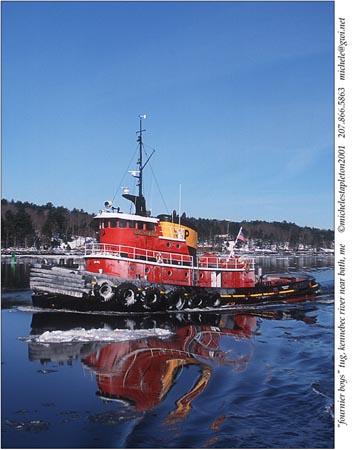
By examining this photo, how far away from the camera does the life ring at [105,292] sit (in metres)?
21.9

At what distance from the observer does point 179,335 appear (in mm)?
18188

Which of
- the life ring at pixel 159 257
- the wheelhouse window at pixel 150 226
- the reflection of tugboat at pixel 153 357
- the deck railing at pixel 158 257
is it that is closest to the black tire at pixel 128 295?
the reflection of tugboat at pixel 153 357

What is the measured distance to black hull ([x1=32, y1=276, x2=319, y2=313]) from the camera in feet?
72.1

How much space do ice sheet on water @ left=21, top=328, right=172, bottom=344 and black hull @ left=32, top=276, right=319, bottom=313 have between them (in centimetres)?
373

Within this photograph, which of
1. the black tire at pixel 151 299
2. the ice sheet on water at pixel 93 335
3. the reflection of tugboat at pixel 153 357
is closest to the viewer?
the reflection of tugboat at pixel 153 357

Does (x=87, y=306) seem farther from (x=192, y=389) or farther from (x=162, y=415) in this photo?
(x=162, y=415)

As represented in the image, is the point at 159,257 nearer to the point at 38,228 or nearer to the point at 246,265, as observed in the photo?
the point at 246,265

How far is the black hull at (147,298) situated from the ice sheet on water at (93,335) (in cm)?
373

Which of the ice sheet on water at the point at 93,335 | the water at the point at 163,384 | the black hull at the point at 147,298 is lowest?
the water at the point at 163,384

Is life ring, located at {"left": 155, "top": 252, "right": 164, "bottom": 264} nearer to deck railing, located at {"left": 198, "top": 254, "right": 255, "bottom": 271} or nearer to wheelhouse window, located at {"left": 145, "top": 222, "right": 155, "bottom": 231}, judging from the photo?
wheelhouse window, located at {"left": 145, "top": 222, "right": 155, "bottom": 231}

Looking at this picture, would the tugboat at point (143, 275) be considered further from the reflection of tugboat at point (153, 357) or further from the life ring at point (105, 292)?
the reflection of tugboat at point (153, 357)

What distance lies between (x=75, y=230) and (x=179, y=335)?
84251mm

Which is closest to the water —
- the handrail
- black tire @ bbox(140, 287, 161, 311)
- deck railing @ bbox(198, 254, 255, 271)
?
black tire @ bbox(140, 287, 161, 311)

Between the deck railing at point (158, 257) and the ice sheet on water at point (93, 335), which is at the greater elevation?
the deck railing at point (158, 257)
